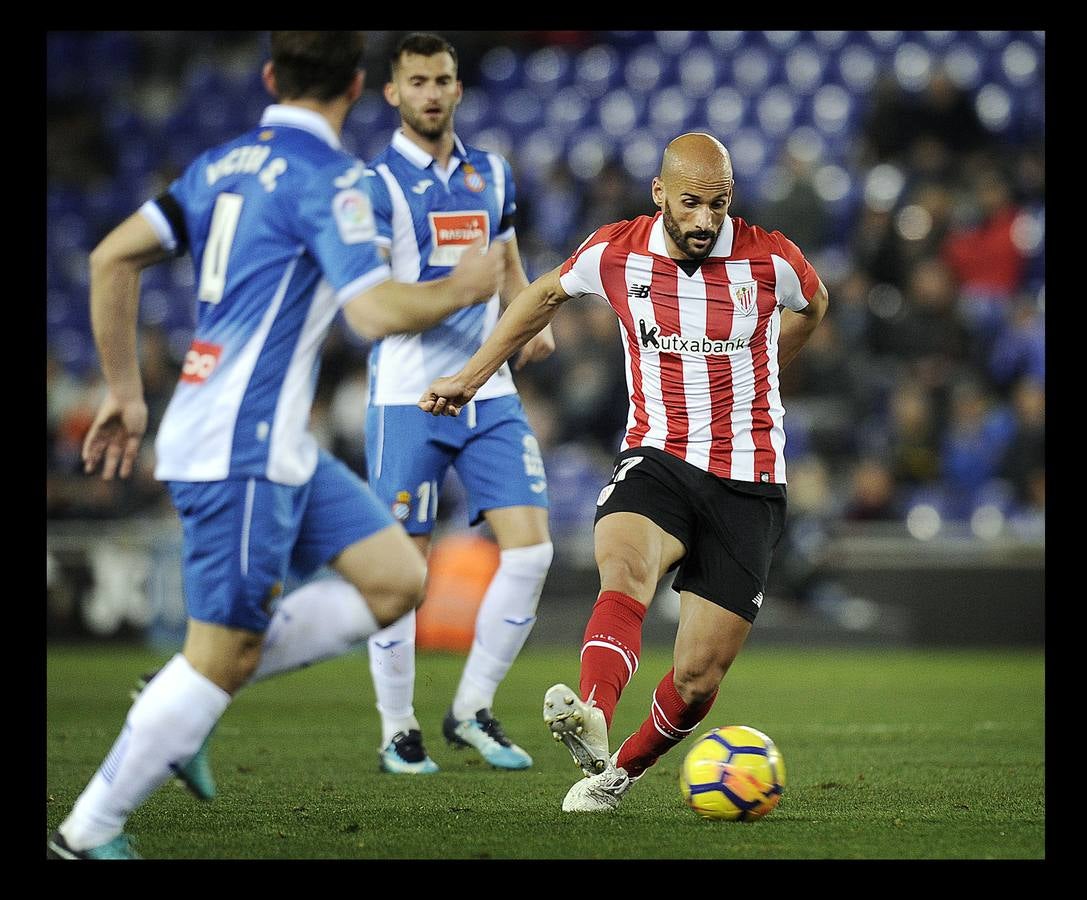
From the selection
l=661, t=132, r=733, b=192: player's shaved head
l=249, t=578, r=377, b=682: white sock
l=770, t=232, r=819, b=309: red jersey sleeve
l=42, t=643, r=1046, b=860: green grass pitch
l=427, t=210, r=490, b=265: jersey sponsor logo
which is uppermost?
l=661, t=132, r=733, b=192: player's shaved head

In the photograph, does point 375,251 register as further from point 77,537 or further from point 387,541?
point 77,537

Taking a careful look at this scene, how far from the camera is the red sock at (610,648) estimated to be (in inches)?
189

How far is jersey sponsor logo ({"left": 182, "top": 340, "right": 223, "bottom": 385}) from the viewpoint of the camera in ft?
13.4

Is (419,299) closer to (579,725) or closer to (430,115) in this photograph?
(579,725)

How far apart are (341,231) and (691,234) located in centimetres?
156

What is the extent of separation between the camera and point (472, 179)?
638cm

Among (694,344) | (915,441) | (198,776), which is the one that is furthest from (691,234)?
(915,441)

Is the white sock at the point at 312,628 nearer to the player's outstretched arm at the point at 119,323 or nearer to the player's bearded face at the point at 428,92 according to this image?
the player's outstretched arm at the point at 119,323

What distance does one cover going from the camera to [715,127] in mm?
16625

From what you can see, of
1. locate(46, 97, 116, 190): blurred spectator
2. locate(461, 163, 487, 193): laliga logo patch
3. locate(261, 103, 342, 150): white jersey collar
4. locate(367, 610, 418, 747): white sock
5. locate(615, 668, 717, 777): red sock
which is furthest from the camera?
locate(46, 97, 116, 190): blurred spectator

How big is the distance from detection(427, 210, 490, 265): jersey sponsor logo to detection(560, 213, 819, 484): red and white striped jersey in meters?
1.08

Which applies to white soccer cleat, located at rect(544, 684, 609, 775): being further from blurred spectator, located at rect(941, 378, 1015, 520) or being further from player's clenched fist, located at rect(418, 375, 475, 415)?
blurred spectator, located at rect(941, 378, 1015, 520)

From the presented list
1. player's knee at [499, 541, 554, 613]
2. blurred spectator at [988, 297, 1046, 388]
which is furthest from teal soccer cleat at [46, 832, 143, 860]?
blurred spectator at [988, 297, 1046, 388]

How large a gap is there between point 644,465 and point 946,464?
8.67 meters
